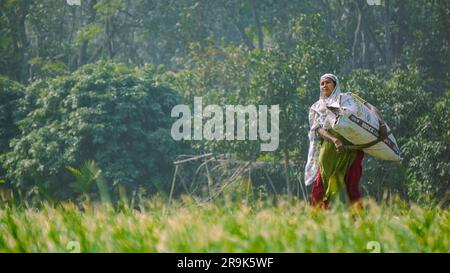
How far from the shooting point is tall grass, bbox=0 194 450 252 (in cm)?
388

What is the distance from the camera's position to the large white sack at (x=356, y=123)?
6.70 m

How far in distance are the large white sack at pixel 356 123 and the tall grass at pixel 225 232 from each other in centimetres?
181

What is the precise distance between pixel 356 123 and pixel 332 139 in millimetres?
Answer: 201

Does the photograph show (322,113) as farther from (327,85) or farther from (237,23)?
(237,23)

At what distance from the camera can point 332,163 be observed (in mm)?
6789

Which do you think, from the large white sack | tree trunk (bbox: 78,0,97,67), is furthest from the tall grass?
tree trunk (bbox: 78,0,97,67)

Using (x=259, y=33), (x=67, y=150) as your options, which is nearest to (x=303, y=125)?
(x=67, y=150)

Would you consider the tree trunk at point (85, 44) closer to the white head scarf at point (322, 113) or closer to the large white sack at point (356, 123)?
the white head scarf at point (322, 113)

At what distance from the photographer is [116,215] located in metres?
4.90

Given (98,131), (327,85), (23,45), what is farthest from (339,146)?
(23,45)

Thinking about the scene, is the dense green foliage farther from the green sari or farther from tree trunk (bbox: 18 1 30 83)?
the green sari

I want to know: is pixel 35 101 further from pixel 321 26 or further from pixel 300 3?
pixel 300 3

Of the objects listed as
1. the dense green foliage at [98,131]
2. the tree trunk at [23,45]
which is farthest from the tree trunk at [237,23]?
the dense green foliage at [98,131]

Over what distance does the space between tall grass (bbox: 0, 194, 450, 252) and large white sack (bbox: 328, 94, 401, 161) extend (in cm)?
181
